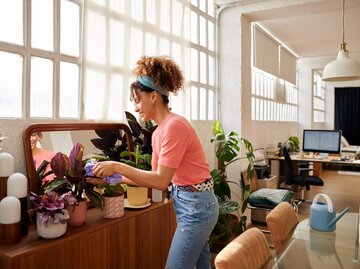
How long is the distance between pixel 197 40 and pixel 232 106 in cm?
89

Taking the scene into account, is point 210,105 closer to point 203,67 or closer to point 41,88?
point 203,67

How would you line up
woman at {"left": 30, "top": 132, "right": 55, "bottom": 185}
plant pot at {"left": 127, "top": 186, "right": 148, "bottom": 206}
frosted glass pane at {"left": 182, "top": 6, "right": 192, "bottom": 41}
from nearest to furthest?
woman at {"left": 30, "top": 132, "right": 55, "bottom": 185}
plant pot at {"left": 127, "top": 186, "right": 148, "bottom": 206}
frosted glass pane at {"left": 182, "top": 6, "right": 192, "bottom": 41}

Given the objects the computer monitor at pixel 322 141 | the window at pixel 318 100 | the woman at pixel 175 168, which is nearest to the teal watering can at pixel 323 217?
the woman at pixel 175 168

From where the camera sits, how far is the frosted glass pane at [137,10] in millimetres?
2428

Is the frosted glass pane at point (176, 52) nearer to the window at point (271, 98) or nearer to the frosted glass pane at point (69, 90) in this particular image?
the frosted glass pane at point (69, 90)

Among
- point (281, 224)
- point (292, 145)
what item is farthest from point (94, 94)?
point (292, 145)

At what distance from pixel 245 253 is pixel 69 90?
1370 mm

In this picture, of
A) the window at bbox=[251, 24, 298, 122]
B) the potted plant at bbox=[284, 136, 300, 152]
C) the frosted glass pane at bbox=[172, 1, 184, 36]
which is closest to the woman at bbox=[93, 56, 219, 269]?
the frosted glass pane at bbox=[172, 1, 184, 36]

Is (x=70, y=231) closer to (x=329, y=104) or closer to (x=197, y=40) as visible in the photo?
(x=197, y=40)

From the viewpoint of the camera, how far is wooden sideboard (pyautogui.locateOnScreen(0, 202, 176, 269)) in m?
1.31

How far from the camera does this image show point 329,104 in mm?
9938

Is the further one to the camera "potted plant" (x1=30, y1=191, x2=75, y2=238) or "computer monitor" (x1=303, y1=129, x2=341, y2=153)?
"computer monitor" (x1=303, y1=129, x2=341, y2=153)

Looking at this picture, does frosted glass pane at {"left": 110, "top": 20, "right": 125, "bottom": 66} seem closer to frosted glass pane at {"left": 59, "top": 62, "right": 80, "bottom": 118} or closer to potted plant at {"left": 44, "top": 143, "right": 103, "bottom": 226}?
frosted glass pane at {"left": 59, "top": 62, "right": 80, "bottom": 118}

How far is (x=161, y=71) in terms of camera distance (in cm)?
160
